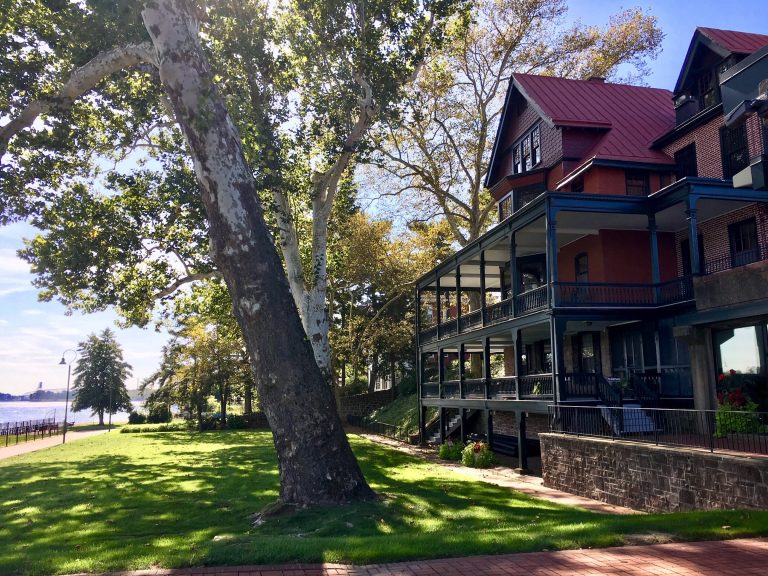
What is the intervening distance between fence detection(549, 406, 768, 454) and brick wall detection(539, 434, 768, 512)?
1.17 ft

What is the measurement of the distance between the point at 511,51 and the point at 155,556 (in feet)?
112

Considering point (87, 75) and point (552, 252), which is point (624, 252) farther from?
point (87, 75)

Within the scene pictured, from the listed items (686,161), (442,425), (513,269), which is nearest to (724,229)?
(686,161)

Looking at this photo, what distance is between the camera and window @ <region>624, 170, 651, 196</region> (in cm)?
2169

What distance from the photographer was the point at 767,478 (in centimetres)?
936

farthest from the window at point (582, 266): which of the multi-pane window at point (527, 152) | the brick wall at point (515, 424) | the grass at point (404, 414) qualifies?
the grass at point (404, 414)

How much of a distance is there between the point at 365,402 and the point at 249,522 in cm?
3919

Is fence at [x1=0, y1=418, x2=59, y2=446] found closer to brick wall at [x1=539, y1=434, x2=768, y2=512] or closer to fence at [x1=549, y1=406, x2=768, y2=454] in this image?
brick wall at [x1=539, y1=434, x2=768, y2=512]

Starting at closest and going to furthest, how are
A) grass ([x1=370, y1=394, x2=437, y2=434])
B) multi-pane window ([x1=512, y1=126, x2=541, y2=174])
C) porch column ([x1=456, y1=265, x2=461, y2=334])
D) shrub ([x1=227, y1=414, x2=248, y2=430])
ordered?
porch column ([x1=456, y1=265, x2=461, y2=334]) → multi-pane window ([x1=512, y1=126, x2=541, y2=174]) → grass ([x1=370, y1=394, x2=437, y2=434]) → shrub ([x1=227, y1=414, x2=248, y2=430])

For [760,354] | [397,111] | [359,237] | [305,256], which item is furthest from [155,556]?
[359,237]

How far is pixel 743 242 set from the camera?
18.7 metres

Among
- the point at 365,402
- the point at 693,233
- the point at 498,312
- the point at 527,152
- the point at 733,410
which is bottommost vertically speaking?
the point at 365,402

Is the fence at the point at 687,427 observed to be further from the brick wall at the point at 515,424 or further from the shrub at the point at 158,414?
the shrub at the point at 158,414

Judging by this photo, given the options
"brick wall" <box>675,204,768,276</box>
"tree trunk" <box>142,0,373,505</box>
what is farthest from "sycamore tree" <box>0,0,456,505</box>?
"brick wall" <box>675,204,768,276</box>
